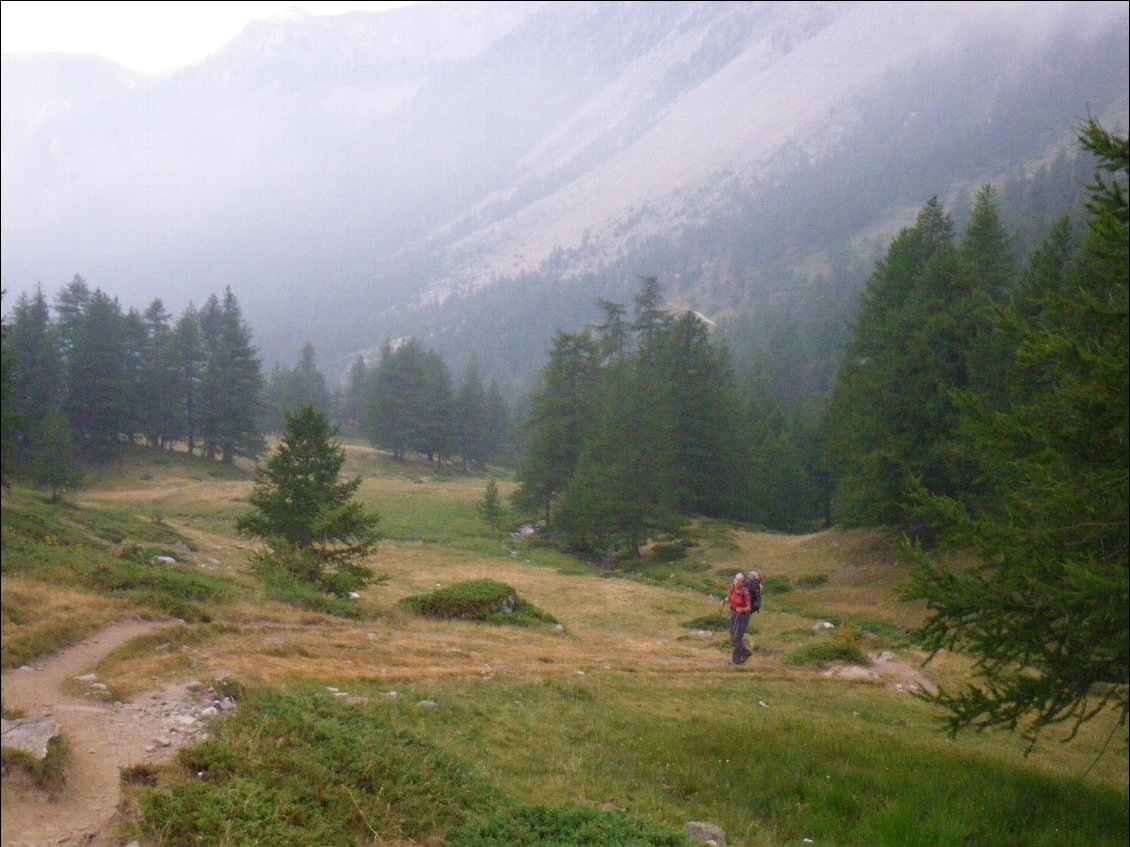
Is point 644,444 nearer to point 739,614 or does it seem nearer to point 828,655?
point 828,655

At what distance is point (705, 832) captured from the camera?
25.8 ft

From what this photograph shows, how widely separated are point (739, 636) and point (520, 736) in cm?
934

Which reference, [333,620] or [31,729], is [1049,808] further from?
[333,620]

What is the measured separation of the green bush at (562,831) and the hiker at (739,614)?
34.6 ft

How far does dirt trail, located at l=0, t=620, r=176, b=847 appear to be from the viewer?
5188 millimetres

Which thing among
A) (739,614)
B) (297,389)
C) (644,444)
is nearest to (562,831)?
(739,614)

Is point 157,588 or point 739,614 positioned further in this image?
point 739,614

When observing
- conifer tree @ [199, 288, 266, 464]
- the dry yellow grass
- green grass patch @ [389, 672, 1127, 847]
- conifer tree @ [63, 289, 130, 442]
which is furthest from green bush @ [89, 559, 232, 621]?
conifer tree @ [199, 288, 266, 464]

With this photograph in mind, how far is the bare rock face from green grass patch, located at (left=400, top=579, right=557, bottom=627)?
14798 millimetres

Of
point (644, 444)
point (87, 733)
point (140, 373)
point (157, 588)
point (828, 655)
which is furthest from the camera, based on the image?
point (140, 373)

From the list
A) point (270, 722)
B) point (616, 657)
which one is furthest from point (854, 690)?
point (270, 722)

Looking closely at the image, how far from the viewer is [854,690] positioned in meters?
16.3

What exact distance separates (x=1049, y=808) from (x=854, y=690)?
8244mm

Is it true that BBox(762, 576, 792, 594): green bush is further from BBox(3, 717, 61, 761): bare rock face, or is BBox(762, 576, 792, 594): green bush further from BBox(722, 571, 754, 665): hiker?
BBox(3, 717, 61, 761): bare rock face
